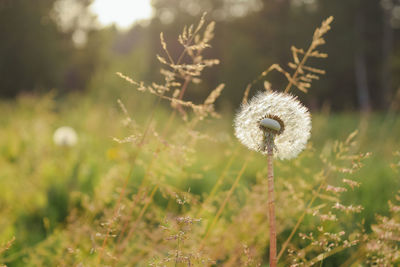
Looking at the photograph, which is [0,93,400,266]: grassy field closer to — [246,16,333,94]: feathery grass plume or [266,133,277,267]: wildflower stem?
[266,133,277,267]: wildflower stem

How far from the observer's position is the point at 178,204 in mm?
1898

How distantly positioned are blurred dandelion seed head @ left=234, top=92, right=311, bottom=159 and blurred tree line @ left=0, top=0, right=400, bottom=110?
33.3 ft

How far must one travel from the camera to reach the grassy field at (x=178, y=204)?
1125mm

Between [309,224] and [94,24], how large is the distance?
Result: 14.1 m

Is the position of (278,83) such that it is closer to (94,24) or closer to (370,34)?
(370,34)

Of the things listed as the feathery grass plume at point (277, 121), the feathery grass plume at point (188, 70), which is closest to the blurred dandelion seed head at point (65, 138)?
the feathery grass plume at point (188, 70)

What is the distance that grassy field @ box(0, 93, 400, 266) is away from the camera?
1125mm

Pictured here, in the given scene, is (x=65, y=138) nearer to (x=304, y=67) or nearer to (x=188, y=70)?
(x=188, y=70)

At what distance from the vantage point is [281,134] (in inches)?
37.5

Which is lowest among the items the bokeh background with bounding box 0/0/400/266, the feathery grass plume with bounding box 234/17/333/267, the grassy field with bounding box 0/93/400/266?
the grassy field with bounding box 0/93/400/266

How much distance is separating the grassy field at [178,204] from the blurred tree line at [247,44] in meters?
8.29

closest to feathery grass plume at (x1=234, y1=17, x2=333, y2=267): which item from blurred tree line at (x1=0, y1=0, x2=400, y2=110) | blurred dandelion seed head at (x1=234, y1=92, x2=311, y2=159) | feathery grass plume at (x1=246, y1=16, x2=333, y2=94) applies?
blurred dandelion seed head at (x1=234, y1=92, x2=311, y2=159)

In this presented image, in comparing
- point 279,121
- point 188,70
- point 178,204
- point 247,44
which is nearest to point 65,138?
point 178,204

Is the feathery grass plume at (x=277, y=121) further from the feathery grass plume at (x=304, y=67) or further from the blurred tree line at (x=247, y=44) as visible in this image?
the blurred tree line at (x=247, y=44)
